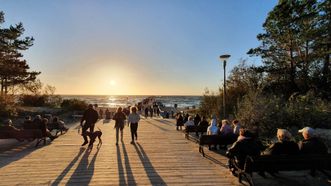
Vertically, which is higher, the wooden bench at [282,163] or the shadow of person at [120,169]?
the wooden bench at [282,163]

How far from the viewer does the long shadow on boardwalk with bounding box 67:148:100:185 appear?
6.25 meters

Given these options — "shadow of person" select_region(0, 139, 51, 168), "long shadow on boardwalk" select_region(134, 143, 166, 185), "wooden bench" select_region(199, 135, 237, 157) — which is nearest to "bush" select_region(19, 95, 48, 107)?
"shadow of person" select_region(0, 139, 51, 168)

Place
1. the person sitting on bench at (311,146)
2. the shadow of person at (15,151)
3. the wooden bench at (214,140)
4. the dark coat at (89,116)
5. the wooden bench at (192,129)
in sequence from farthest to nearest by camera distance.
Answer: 1. the wooden bench at (192,129)
2. the dark coat at (89,116)
3. the wooden bench at (214,140)
4. the shadow of person at (15,151)
5. the person sitting on bench at (311,146)

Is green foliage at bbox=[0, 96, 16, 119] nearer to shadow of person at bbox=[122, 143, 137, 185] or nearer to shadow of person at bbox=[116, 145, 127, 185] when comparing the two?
shadow of person at bbox=[116, 145, 127, 185]

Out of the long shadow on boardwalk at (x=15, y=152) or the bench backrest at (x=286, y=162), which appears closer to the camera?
the bench backrest at (x=286, y=162)

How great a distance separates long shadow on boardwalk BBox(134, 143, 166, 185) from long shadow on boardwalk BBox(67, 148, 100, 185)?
1.31m

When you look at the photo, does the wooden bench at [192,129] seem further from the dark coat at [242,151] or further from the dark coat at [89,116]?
the dark coat at [242,151]

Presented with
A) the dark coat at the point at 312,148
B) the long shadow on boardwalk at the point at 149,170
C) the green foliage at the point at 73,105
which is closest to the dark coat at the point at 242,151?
the dark coat at the point at 312,148

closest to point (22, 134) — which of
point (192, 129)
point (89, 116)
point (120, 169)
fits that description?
point (89, 116)

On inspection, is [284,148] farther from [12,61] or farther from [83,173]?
[12,61]

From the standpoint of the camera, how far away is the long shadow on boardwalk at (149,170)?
627cm

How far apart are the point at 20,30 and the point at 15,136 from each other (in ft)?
75.8

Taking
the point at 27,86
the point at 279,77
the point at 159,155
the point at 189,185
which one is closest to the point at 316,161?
the point at 189,185

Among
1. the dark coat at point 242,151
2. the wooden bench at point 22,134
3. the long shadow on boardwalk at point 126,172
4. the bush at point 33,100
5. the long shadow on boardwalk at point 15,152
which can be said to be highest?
the bush at point 33,100
